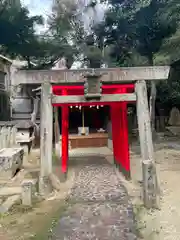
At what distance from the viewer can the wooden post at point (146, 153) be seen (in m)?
5.53

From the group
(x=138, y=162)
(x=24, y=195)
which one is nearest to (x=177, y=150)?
(x=138, y=162)

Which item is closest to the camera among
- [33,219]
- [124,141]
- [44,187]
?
[33,219]

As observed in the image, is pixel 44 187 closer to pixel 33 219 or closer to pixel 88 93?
pixel 33 219

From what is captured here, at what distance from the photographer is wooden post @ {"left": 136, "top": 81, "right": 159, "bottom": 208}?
5.53 meters

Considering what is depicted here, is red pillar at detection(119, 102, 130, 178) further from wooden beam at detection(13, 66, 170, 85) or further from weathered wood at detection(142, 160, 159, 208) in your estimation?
weathered wood at detection(142, 160, 159, 208)

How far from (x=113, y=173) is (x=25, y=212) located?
415cm

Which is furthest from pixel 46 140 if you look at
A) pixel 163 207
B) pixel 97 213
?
pixel 163 207

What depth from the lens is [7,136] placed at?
34.3 ft

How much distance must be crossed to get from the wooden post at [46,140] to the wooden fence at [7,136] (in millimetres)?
3710

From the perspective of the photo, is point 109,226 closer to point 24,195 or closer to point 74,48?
point 24,195

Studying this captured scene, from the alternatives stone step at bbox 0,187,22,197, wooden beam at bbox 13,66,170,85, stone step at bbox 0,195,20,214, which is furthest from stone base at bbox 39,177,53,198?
wooden beam at bbox 13,66,170,85

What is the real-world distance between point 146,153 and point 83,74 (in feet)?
7.99

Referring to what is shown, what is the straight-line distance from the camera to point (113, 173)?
897 cm

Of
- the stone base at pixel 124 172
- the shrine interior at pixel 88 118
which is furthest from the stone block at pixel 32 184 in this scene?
the shrine interior at pixel 88 118
